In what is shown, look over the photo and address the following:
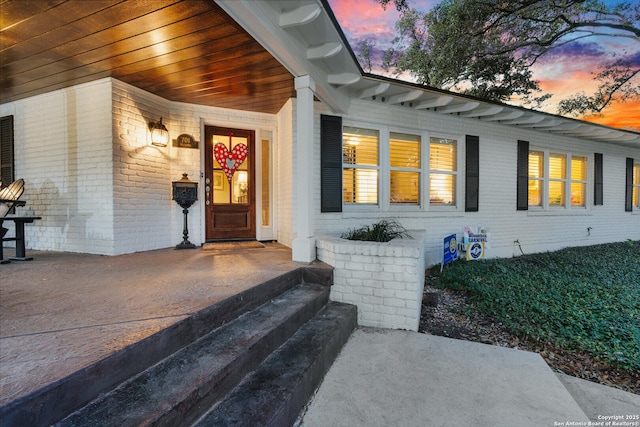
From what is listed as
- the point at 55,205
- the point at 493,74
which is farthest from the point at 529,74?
the point at 55,205

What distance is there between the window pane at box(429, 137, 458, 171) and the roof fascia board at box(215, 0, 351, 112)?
282 centimetres

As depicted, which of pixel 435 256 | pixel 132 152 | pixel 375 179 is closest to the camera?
pixel 132 152

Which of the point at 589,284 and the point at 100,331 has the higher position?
the point at 100,331

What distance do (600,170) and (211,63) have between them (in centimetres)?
927

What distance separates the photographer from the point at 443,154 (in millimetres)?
5645

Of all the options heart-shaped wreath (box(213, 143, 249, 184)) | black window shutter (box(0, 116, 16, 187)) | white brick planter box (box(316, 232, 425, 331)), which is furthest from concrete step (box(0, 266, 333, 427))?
black window shutter (box(0, 116, 16, 187))

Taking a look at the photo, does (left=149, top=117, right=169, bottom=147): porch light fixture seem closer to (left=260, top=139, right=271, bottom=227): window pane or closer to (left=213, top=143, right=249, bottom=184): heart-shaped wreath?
(left=213, top=143, right=249, bottom=184): heart-shaped wreath

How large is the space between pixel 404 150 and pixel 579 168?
5.34m

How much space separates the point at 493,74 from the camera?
8.80 metres

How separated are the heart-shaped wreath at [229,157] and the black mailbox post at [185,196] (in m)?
0.61

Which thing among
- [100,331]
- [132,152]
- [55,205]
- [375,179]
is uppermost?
[132,152]

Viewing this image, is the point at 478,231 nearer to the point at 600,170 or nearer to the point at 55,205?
the point at 600,170

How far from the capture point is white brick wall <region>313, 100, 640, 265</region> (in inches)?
193

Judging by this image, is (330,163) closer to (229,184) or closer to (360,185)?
(360,185)
